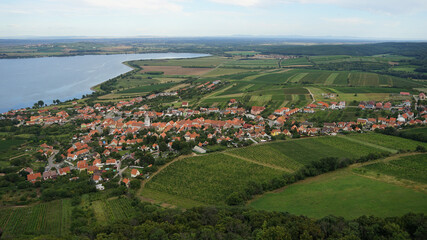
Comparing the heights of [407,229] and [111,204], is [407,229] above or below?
above

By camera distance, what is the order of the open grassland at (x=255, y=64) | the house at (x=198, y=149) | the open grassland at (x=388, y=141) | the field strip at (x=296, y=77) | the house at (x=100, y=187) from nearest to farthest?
the house at (x=100, y=187), the open grassland at (x=388, y=141), the house at (x=198, y=149), the field strip at (x=296, y=77), the open grassland at (x=255, y=64)

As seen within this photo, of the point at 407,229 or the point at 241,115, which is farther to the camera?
the point at 241,115

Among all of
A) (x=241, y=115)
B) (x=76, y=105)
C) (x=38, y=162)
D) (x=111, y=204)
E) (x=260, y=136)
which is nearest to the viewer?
(x=111, y=204)

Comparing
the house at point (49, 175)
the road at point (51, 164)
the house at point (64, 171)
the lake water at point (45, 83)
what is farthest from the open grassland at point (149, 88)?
the house at point (49, 175)

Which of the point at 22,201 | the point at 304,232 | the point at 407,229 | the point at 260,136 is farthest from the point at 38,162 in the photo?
the point at 407,229

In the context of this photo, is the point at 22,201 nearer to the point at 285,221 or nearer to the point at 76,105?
the point at 285,221

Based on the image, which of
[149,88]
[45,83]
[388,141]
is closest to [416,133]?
[388,141]

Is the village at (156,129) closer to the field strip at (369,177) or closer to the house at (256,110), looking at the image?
the house at (256,110)

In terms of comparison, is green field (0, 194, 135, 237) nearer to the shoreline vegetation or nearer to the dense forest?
the shoreline vegetation
